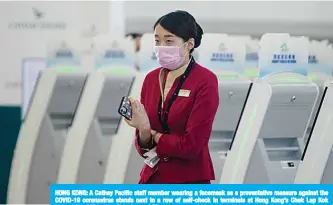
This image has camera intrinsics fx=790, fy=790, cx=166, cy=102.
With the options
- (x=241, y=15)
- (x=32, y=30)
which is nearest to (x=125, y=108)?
(x=32, y=30)

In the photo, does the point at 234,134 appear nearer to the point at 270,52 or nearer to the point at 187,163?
the point at 270,52

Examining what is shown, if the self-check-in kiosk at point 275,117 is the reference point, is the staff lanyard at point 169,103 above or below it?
above

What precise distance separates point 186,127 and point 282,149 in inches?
34.8

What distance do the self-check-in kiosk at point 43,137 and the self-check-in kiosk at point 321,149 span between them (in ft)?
5.79

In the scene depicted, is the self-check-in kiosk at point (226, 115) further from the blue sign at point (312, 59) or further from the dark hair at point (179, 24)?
the dark hair at point (179, 24)

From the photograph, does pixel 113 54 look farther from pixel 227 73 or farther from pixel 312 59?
pixel 312 59

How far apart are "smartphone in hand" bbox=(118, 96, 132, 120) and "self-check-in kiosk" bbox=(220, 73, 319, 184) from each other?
2.82 feet

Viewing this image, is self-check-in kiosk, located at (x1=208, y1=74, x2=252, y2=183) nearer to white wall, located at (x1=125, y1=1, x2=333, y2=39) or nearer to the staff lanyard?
the staff lanyard

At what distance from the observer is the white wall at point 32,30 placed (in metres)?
5.60

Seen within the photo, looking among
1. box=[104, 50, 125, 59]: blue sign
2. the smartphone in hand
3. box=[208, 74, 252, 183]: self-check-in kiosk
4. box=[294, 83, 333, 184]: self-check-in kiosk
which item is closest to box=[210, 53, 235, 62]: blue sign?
box=[208, 74, 252, 183]: self-check-in kiosk

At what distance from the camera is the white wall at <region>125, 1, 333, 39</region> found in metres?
5.59

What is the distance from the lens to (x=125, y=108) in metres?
2.79

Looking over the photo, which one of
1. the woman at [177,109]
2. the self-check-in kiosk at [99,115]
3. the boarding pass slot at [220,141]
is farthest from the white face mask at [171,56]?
the self-check-in kiosk at [99,115]

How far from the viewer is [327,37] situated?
5.65 meters
